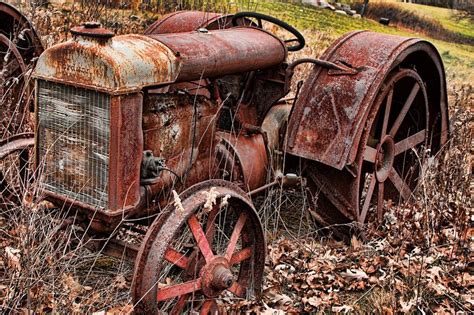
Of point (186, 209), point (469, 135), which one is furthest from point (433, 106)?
point (186, 209)

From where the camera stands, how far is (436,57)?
15.4 ft

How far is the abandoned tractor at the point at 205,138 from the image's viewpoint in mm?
2971

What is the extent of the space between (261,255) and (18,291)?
1272 mm

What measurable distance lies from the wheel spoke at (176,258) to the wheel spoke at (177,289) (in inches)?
4.2

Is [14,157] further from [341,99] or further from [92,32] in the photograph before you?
[341,99]

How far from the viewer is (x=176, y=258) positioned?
3.07m

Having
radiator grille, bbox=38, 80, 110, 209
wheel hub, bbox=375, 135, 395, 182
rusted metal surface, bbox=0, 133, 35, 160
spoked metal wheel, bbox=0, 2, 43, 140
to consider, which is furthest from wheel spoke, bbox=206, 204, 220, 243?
spoked metal wheel, bbox=0, 2, 43, 140

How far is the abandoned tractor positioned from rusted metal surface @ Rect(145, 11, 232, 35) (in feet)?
0.05

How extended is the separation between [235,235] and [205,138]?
0.69 metres

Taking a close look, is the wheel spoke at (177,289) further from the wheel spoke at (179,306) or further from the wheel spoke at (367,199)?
the wheel spoke at (367,199)

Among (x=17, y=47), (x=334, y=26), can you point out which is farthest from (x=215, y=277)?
(x=334, y=26)

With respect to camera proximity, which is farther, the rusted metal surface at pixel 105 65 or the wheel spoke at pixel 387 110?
the wheel spoke at pixel 387 110

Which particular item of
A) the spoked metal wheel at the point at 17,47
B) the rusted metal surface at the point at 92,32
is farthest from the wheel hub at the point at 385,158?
the spoked metal wheel at the point at 17,47

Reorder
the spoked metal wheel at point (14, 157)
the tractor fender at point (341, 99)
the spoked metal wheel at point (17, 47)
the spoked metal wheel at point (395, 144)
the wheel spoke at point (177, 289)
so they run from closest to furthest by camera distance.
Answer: the wheel spoke at point (177, 289), the spoked metal wheel at point (14, 157), the tractor fender at point (341, 99), the spoked metal wheel at point (395, 144), the spoked metal wheel at point (17, 47)
